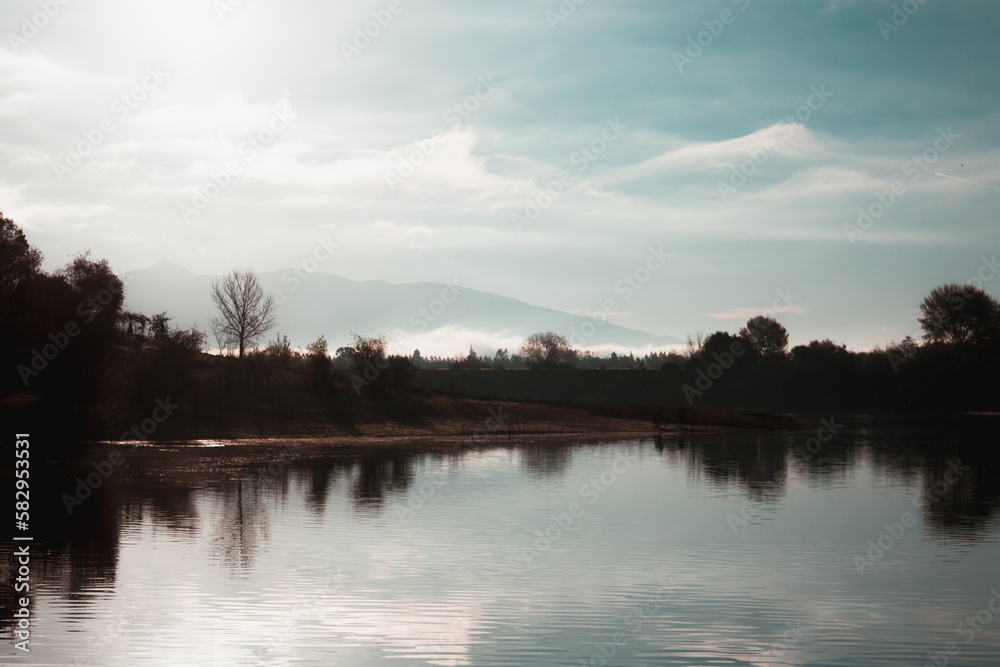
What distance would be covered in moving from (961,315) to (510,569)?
12500cm

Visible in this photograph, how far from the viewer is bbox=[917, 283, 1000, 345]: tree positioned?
12062 cm

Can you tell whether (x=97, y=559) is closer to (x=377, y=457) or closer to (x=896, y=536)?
Result: (x=896, y=536)

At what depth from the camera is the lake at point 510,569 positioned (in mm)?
11141

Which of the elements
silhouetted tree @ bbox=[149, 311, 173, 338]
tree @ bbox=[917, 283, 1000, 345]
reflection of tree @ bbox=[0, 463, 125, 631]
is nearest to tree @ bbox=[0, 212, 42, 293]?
silhouetted tree @ bbox=[149, 311, 173, 338]

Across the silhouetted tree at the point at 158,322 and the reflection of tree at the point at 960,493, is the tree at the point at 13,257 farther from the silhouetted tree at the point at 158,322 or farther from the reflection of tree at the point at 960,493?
the reflection of tree at the point at 960,493

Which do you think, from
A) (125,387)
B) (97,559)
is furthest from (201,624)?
(125,387)

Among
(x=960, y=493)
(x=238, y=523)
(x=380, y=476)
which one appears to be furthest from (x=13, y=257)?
(x=960, y=493)

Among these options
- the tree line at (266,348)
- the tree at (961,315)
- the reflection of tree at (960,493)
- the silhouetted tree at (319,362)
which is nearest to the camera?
the reflection of tree at (960,493)

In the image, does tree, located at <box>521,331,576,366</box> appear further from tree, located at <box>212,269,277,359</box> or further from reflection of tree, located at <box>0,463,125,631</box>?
reflection of tree, located at <box>0,463,125,631</box>

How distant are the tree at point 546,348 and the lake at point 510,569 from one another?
14449 cm

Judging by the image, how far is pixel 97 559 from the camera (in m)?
16.5

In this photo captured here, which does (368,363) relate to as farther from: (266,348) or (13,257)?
(13,257)

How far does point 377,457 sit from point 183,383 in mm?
21360

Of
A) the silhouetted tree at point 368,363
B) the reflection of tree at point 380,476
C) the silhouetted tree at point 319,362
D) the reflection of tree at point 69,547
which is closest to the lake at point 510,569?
the reflection of tree at point 69,547
